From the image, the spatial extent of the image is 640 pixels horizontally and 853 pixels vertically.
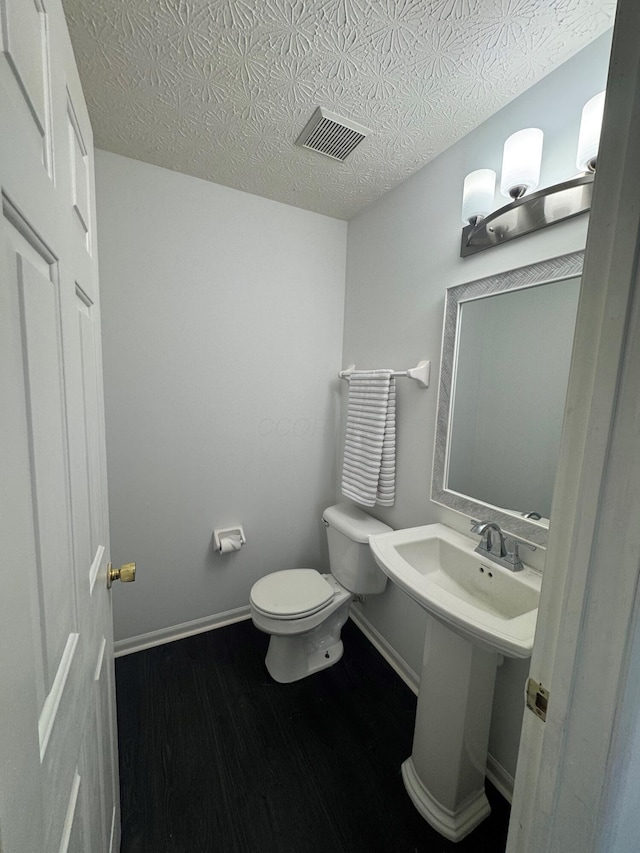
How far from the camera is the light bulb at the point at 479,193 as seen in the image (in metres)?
1.18

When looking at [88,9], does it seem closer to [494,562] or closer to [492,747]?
[494,562]

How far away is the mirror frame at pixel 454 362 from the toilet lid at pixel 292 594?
29.6 inches

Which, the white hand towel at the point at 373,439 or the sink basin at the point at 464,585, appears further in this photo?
the white hand towel at the point at 373,439

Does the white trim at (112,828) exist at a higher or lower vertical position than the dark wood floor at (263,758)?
higher

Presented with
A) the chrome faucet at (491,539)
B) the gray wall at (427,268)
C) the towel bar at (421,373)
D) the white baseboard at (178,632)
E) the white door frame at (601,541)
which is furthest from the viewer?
the white baseboard at (178,632)

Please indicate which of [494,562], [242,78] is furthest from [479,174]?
[494,562]

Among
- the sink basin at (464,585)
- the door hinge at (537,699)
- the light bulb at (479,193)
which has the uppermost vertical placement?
→ the light bulb at (479,193)

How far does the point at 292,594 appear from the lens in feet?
5.49

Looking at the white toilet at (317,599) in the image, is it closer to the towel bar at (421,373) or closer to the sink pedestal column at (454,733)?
the sink pedestal column at (454,733)

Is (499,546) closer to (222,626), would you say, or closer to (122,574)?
(122,574)

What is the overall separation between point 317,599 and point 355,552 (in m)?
0.29

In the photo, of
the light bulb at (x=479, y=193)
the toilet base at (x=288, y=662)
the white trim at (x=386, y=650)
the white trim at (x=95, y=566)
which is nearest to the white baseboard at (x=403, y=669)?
the white trim at (x=386, y=650)

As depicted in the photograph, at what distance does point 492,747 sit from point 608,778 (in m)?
1.04

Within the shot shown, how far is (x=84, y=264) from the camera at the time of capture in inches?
31.2
